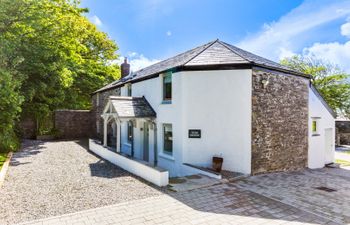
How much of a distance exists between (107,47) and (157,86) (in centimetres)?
2327

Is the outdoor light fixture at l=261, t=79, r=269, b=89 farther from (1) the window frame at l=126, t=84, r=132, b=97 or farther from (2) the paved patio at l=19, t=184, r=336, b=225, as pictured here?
(1) the window frame at l=126, t=84, r=132, b=97

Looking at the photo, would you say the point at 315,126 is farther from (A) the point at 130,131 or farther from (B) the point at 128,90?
(B) the point at 128,90

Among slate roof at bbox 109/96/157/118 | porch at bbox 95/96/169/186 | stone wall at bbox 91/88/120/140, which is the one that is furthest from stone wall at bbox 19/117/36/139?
slate roof at bbox 109/96/157/118

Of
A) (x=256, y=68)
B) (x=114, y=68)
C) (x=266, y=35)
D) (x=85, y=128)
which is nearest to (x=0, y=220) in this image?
(x=256, y=68)

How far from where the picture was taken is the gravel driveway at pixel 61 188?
649cm

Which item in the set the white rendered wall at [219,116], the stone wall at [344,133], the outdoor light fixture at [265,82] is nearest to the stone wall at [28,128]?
the white rendered wall at [219,116]

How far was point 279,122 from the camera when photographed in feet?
38.2

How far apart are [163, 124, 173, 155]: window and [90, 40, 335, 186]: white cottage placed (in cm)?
6

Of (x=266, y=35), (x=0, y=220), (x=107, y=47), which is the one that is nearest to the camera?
(x=0, y=220)

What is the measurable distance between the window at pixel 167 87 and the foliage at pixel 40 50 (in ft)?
26.6

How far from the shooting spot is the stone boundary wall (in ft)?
80.6

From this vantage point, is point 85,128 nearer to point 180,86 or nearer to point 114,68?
point 114,68

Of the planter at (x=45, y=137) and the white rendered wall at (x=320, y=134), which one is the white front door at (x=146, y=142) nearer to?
the white rendered wall at (x=320, y=134)

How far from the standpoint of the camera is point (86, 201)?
7.02 metres
